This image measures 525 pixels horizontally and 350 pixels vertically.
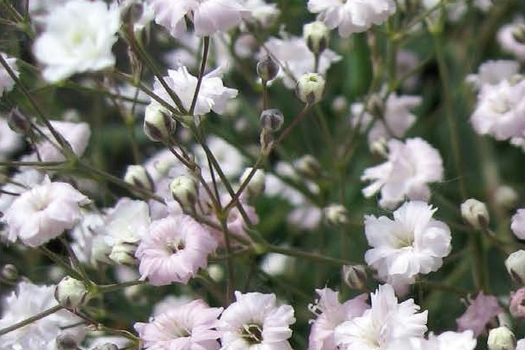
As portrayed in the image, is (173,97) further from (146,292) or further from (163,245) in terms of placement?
(146,292)

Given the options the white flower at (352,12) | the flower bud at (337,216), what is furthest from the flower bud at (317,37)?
the flower bud at (337,216)

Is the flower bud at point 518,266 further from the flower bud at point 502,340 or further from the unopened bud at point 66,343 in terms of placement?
the unopened bud at point 66,343

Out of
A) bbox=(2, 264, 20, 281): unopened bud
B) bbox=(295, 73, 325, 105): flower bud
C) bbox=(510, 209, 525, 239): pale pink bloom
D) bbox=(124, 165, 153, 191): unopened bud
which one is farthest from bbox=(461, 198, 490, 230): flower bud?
bbox=(2, 264, 20, 281): unopened bud

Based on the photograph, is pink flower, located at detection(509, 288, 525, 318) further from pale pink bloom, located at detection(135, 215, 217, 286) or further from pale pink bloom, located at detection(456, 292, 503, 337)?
pale pink bloom, located at detection(135, 215, 217, 286)

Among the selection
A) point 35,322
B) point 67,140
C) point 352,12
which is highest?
point 352,12

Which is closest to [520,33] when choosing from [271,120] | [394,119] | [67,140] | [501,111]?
[501,111]

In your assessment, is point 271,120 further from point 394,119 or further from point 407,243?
point 394,119
